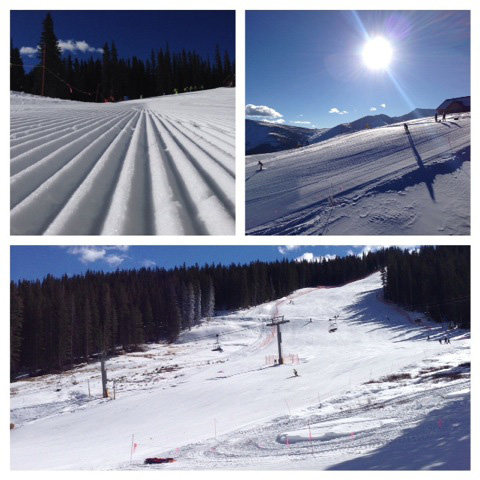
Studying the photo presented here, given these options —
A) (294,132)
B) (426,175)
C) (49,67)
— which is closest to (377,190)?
(426,175)

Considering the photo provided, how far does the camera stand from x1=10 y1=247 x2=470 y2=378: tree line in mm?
4391

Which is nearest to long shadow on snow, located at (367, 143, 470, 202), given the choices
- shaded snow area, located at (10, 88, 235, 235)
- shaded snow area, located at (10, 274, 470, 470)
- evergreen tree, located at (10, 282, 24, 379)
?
shaded snow area, located at (10, 274, 470, 470)

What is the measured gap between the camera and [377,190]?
4238 mm

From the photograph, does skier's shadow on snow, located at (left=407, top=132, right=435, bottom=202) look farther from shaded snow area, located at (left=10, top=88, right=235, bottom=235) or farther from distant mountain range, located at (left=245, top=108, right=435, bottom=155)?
shaded snow area, located at (left=10, top=88, right=235, bottom=235)

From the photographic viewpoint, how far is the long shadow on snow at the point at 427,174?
418 centimetres

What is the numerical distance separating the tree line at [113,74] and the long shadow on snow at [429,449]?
369cm

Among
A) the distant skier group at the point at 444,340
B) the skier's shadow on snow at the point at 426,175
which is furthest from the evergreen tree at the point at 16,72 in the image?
the distant skier group at the point at 444,340

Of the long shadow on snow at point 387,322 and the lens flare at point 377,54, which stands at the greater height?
the lens flare at point 377,54

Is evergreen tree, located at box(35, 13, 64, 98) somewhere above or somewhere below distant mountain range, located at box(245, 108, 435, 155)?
above

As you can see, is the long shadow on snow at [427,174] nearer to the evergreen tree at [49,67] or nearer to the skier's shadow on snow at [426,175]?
the skier's shadow on snow at [426,175]

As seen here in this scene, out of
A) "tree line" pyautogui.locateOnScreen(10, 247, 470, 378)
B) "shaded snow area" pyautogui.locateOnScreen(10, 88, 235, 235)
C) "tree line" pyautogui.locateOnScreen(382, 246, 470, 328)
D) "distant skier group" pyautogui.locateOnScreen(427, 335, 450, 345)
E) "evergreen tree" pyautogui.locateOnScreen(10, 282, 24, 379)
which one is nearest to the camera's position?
"shaded snow area" pyautogui.locateOnScreen(10, 88, 235, 235)
